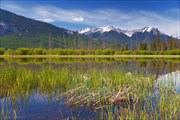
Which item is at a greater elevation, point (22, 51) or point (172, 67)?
point (22, 51)

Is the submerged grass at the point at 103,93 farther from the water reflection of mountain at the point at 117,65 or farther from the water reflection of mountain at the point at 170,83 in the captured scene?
the water reflection of mountain at the point at 117,65

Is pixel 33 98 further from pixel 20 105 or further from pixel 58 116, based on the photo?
pixel 58 116

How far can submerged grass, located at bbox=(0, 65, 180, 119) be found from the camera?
985 centimetres

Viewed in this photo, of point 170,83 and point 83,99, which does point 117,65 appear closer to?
point 170,83

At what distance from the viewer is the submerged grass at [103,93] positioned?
9.85 m

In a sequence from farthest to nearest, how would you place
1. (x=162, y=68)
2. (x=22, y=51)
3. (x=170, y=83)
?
(x=22, y=51), (x=162, y=68), (x=170, y=83)

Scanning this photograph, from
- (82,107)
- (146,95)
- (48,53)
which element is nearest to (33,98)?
(82,107)

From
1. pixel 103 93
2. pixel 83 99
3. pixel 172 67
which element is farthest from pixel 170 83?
pixel 172 67

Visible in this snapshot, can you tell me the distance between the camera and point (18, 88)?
14.1 m

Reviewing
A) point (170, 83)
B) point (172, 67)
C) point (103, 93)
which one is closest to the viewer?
point (103, 93)

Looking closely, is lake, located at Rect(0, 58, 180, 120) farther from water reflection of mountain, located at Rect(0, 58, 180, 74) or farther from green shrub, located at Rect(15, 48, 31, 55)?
green shrub, located at Rect(15, 48, 31, 55)

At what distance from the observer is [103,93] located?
40.0 ft

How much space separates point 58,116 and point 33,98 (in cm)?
371

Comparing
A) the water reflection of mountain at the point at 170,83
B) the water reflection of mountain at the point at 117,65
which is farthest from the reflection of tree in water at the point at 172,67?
the water reflection of mountain at the point at 170,83
